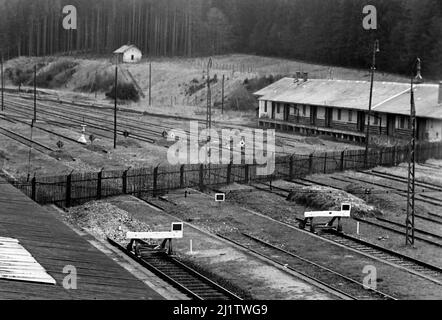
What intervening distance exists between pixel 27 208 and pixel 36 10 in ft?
424

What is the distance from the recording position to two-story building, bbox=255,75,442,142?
54.0m

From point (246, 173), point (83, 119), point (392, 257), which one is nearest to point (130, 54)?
point (83, 119)

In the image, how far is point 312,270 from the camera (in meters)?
22.7

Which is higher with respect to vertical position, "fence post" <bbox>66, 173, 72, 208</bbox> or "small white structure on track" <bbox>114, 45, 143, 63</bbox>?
"small white structure on track" <bbox>114, 45, 143, 63</bbox>

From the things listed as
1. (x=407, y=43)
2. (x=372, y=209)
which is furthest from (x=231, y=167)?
(x=407, y=43)

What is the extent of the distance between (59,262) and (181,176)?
20281 mm

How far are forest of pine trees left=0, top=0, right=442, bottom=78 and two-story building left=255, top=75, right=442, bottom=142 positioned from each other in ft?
67.0

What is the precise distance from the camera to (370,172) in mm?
43406

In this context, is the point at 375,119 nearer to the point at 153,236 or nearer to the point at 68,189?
the point at 68,189

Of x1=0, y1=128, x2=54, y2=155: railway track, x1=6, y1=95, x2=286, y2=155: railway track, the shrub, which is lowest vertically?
x1=0, y1=128, x2=54, y2=155: railway track

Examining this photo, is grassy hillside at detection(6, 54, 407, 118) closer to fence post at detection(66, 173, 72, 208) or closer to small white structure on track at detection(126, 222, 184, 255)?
fence post at detection(66, 173, 72, 208)

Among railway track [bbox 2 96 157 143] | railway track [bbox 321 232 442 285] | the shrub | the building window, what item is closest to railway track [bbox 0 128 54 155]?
railway track [bbox 2 96 157 143]

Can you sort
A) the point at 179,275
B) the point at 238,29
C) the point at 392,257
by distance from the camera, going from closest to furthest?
the point at 179,275
the point at 392,257
the point at 238,29

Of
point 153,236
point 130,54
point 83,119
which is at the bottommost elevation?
point 153,236
